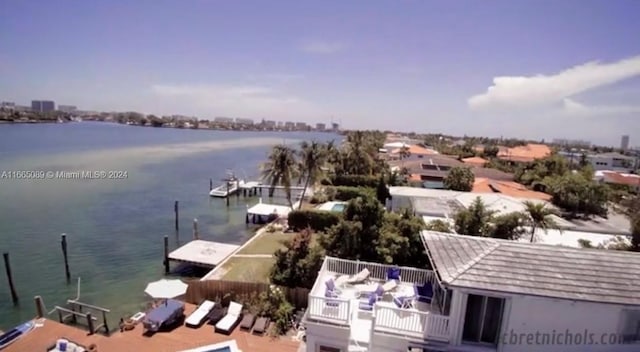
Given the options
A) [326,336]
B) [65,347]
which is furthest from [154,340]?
[326,336]

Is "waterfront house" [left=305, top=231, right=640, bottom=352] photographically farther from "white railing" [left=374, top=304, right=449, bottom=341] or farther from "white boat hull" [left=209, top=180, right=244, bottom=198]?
"white boat hull" [left=209, top=180, right=244, bottom=198]

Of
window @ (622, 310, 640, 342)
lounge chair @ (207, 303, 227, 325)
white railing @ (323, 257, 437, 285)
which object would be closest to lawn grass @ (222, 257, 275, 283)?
lounge chair @ (207, 303, 227, 325)

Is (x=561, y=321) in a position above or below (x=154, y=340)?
above

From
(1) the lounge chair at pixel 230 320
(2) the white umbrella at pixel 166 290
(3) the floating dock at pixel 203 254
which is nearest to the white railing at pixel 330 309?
(1) the lounge chair at pixel 230 320

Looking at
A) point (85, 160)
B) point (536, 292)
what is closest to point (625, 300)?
point (536, 292)

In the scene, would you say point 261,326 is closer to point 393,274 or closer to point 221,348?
point 221,348

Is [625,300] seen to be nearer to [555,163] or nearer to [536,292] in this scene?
[536,292]
